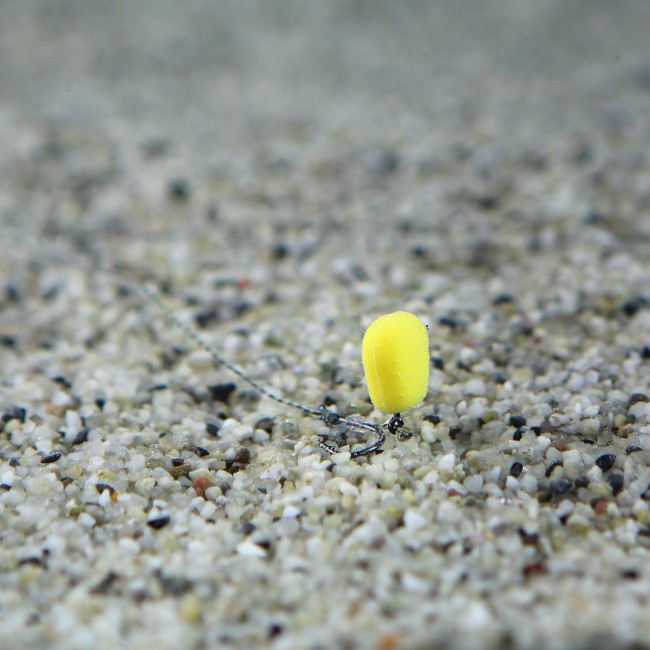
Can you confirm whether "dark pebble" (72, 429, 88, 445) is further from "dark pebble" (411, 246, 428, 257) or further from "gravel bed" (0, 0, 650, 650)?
"dark pebble" (411, 246, 428, 257)

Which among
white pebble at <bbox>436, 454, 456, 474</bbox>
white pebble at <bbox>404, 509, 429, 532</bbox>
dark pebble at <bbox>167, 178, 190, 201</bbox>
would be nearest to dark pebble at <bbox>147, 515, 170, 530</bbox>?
white pebble at <bbox>404, 509, 429, 532</bbox>

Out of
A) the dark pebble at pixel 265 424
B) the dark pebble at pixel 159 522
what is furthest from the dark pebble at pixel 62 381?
the dark pebble at pixel 159 522

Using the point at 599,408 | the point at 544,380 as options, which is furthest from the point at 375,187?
the point at 599,408

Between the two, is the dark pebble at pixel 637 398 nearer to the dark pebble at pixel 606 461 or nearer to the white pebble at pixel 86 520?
the dark pebble at pixel 606 461

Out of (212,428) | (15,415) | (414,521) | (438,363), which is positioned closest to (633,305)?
(438,363)

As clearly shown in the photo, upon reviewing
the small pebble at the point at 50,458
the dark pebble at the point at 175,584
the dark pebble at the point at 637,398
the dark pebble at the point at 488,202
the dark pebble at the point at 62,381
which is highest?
the dark pebble at the point at 488,202

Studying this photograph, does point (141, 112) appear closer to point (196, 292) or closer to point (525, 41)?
point (196, 292)

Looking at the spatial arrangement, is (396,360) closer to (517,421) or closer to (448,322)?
(517,421)
